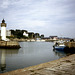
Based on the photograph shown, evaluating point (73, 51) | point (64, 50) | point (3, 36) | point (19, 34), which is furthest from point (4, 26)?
point (19, 34)

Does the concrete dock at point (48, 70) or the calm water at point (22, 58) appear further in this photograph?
the calm water at point (22, 58)

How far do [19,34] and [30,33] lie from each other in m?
41.2

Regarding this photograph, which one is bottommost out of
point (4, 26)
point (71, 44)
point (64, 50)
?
point (64, 50)

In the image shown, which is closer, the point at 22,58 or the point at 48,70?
the point at 48,70

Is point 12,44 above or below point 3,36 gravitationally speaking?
below

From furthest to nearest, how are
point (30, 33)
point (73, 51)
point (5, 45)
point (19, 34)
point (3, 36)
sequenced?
point (30, 33), point (19, 34), point (3, 36), point (5, 45), point (73, 51)

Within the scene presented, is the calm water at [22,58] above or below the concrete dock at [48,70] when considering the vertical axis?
below

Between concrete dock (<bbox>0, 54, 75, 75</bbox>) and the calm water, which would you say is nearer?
concrete dock (<bbox>0, 54, 75, 75</bbox>)

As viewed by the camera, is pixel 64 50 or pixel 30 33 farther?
pixel 30 33

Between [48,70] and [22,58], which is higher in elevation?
[48,70]

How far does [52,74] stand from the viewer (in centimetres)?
490

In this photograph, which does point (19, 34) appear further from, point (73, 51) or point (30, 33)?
point (73, 51)

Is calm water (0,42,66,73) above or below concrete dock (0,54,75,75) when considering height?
below

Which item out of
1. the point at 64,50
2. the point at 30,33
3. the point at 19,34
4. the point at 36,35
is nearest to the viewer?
the point at 64,50
